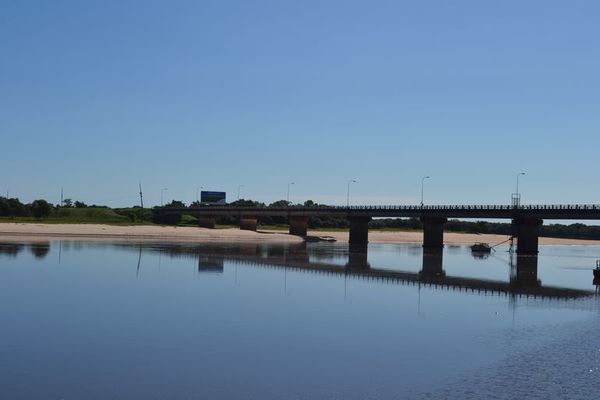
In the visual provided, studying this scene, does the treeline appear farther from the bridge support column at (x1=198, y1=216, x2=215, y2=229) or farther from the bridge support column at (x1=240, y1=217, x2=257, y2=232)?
the bridge support column at (x1=240, y1=217, x2=257, y2=232)

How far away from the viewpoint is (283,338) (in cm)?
2656

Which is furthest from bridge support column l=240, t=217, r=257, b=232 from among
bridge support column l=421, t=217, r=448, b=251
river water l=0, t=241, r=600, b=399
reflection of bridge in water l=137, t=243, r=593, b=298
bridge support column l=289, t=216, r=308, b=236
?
river water l=0, t=241, r=600, b=399

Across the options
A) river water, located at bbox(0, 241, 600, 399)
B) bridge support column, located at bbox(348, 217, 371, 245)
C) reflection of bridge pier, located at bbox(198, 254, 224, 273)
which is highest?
bridge support column, located at bbox(348, 217, 371, 245)

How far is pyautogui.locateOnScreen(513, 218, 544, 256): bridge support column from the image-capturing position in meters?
103

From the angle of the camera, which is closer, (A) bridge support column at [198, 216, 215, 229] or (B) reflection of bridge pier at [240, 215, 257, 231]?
(B) reflection of bridge pier at [240, 215, 257, 231]

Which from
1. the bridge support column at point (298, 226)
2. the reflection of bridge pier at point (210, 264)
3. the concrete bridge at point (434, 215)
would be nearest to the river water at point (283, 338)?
the reflection of bridge pier at point (210, 264)

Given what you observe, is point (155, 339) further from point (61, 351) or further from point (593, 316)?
point (593, 316)

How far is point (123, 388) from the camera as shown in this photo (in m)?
18.3

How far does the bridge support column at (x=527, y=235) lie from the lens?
103000mm

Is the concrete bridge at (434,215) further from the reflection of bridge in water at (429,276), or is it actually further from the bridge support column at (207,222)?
the reflection of bridge in water at (429,276)

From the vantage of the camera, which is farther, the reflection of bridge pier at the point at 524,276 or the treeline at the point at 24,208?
the treeline at the point at 24,208

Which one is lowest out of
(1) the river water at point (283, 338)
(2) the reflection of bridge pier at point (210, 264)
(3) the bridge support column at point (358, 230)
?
(1) the river water at point (283, 338)

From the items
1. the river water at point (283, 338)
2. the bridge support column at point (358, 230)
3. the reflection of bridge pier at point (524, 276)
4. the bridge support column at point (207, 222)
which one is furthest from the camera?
the bridge support column at point (207, 222)

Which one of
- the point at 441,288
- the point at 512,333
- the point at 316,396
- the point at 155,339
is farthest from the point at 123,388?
the point at 441,288
